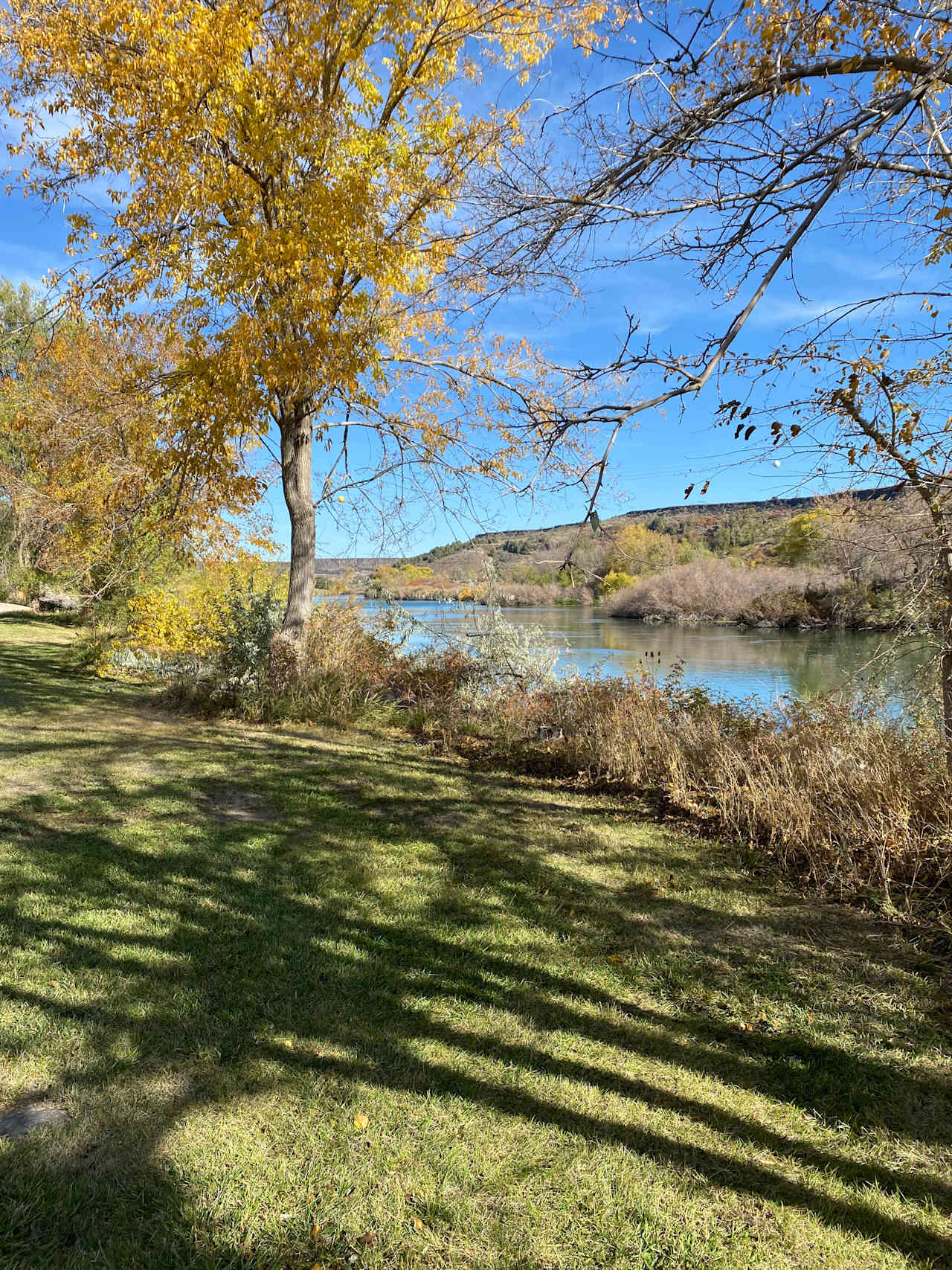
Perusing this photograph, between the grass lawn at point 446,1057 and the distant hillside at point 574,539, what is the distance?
85.4 inches

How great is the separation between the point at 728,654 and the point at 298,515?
47.0ft

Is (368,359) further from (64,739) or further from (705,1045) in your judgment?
(705,1045)

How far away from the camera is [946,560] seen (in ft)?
15.4

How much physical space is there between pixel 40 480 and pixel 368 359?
34.9 feet

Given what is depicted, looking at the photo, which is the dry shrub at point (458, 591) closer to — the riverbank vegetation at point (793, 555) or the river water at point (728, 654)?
the riverbank vegetation at point (793, 555)

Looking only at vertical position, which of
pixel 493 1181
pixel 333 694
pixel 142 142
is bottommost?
pixel 493 1181

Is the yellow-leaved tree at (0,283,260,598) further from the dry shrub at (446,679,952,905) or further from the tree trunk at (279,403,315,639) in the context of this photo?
the dry shrub at (446,679,952,905)

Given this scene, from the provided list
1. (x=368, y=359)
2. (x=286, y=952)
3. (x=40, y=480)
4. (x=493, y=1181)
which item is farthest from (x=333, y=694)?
(x=40, y=480)

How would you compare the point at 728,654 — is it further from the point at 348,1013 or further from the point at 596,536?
the point at 348,1013

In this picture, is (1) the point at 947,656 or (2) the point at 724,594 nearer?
(1) the point at 947,656

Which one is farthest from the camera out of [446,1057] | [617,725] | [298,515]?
[298,515]

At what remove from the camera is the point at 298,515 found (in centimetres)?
930

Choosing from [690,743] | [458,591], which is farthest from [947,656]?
[458,591]

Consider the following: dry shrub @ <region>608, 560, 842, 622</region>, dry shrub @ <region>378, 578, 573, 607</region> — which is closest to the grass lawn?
dry shrub @ <region>378, 578, 573, 607</region>
